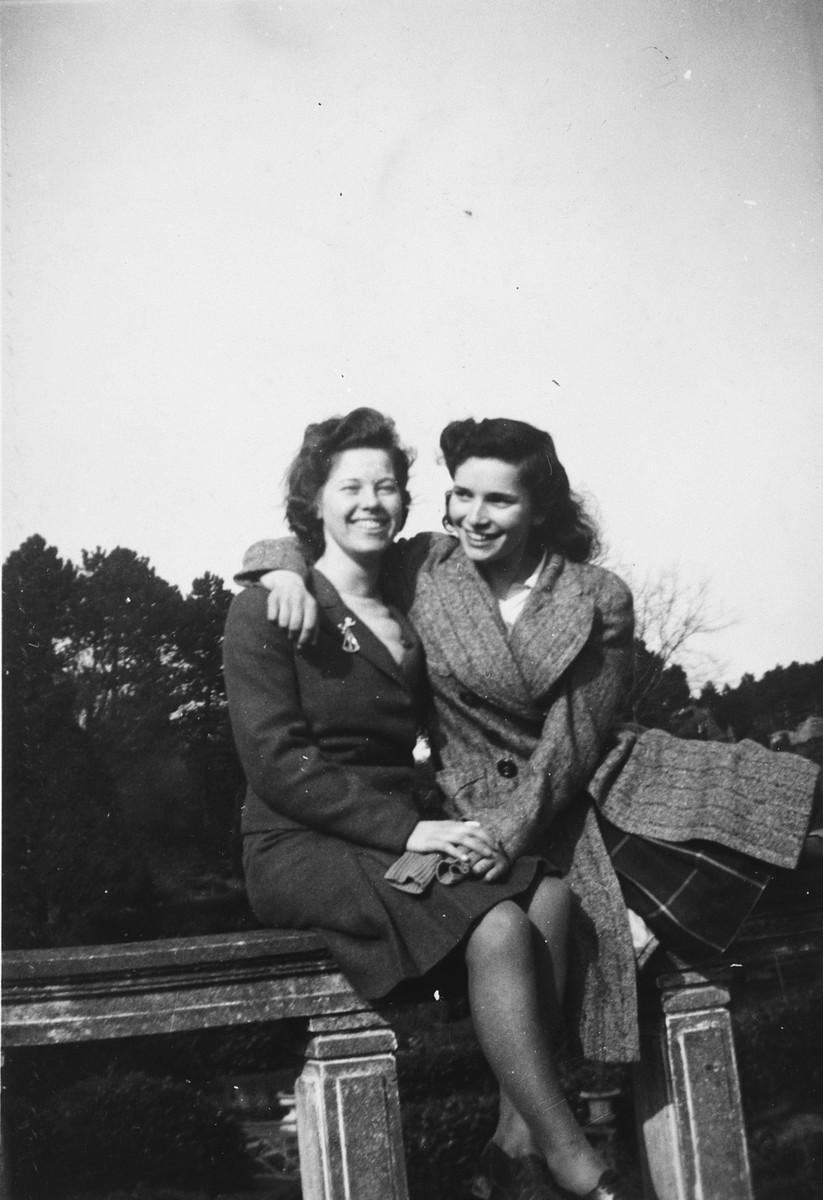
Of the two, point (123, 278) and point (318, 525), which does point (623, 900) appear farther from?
point (123, 278)

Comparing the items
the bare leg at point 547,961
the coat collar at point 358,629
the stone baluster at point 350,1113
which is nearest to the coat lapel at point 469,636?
the coat collar at point 358,629

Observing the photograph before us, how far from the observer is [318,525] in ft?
9.87

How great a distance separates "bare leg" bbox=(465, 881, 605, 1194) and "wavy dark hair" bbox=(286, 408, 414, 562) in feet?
3.83

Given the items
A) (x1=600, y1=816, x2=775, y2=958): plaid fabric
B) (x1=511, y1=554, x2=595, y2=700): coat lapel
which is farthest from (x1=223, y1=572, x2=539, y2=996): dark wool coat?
(x1=600, y1=816, x2=775, y2=958): plaid fabric

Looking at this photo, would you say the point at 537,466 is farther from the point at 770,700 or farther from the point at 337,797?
the point at 770,700

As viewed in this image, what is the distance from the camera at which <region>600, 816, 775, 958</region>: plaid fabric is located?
2.73 m

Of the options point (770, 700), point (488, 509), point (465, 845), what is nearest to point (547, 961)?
point (465, 845)

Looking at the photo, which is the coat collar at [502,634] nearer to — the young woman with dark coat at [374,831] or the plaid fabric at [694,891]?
the young woman with dark coat at [374,831]

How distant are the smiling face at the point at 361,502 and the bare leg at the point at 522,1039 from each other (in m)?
1.04

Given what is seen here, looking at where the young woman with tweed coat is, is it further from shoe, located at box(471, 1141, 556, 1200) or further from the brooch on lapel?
shoe, located at box(471, 1141, 556, 1200)

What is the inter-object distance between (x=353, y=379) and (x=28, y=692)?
128 centimetres

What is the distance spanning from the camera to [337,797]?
2629 millimetres

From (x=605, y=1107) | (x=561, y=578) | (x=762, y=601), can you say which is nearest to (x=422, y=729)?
(x=561, y=578)

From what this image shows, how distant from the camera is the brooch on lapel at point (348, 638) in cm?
283
